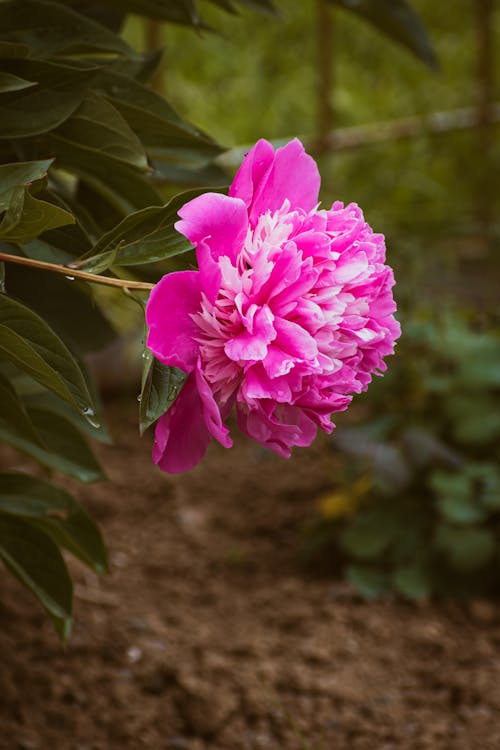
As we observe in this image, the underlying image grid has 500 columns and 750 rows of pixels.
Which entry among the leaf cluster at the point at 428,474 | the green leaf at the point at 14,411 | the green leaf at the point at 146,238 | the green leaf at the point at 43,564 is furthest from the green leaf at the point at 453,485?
the green leaf at the point at 146,238

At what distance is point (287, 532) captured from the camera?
225cm

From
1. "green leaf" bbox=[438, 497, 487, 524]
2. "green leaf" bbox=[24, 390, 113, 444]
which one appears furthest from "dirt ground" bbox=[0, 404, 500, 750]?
"green leaf" bbox=[24, 390, 113, 444]

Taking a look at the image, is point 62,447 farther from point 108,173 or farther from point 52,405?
point 108,173

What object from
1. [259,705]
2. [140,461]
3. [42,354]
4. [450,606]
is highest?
[42,354]

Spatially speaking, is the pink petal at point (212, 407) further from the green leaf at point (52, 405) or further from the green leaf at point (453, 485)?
the green leaf at point (453, 485)

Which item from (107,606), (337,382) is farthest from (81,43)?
(107,606)

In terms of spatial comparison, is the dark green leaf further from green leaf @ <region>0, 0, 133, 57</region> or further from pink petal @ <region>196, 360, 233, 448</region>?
pink petal @ <region>196, 360, 233, 448</region>

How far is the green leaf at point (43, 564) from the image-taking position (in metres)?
0.97

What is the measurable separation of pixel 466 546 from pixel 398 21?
40.4 inches

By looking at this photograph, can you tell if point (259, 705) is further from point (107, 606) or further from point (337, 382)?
point (337, 382)

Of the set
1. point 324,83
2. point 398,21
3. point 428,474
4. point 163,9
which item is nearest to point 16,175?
point 163,9

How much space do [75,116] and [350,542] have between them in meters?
1.34

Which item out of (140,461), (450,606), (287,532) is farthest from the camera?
(140,461)

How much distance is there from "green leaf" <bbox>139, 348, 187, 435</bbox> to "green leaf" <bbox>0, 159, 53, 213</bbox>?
0.49ft
